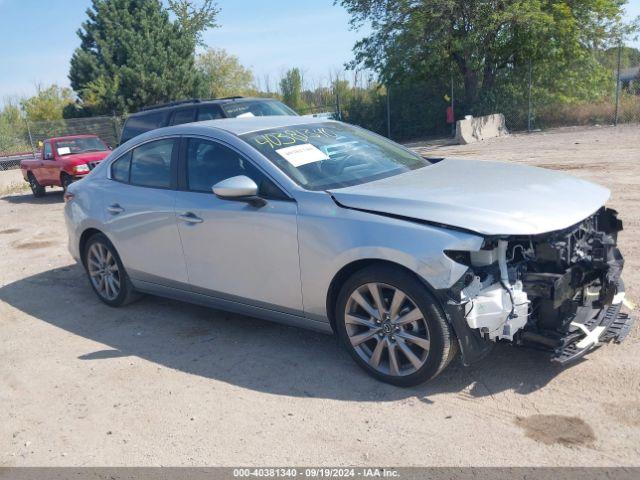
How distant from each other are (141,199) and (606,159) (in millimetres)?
10691

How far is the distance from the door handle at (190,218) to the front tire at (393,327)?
1.43 meters

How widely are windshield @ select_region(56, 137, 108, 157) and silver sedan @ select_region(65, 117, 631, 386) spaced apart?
11303 millimetres

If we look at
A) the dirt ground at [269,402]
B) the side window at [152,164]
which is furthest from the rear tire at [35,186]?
the side window at [152,164]

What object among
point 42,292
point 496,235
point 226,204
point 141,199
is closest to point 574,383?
point 496,235

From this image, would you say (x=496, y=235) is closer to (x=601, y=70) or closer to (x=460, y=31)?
(x=460, y=31)

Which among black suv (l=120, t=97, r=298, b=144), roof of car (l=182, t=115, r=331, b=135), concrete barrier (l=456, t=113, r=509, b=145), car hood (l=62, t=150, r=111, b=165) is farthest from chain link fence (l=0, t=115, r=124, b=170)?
roof of car (l=182, t=115, r=331, b=135)

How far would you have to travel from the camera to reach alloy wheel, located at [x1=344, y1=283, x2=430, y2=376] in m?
3.71

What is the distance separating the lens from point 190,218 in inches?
189

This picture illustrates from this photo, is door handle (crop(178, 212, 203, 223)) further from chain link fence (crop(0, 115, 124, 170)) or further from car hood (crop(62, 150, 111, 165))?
chain link fence (crop(0, 115, 124, 170))

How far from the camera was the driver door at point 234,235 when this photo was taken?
4242mm

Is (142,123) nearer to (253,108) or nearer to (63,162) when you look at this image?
(253,108)

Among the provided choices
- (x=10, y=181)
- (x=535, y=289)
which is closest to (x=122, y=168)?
(x=535, y=289)

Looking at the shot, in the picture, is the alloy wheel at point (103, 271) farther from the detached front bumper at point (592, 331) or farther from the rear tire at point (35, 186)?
the rear tire at point (35, 186)

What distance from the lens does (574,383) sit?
3.75 metres
